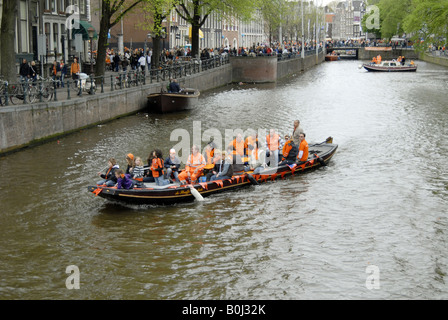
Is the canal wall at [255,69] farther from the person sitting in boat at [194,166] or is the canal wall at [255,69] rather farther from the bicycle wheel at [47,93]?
the person sitting in boat at [194,166]

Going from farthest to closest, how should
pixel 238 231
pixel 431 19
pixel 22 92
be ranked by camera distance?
pixel 431 19 < pixel 22 92 < pixel 238 231

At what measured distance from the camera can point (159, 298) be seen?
38.4 ft

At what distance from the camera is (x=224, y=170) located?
18750mm

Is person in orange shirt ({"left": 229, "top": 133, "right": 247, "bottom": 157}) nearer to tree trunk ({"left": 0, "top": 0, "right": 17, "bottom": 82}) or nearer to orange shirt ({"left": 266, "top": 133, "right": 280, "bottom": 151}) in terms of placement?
orange shirt ({"left": 266, "top": 133, "right": 280, "bottom": 151})

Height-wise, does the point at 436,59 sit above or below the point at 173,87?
above

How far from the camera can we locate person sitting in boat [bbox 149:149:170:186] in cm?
1759

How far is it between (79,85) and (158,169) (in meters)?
12.3

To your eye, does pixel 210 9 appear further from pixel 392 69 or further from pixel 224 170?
pixel 224 170

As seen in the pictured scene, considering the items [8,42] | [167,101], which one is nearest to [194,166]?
[8,42]

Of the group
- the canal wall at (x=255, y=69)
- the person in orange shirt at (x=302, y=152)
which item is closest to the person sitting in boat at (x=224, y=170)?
the person in orange shirt at (x=302, y=152)

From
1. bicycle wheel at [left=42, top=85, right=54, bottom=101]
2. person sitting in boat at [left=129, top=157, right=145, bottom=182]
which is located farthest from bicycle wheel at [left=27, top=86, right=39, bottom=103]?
person sitting in boat at [left=129, top=157, right=145, bottom=182]

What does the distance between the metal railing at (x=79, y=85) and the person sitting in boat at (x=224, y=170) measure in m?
8.45

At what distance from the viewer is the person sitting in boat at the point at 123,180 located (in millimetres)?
16656

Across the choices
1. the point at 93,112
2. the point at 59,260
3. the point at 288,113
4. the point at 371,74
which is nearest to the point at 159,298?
the point at 59,260
